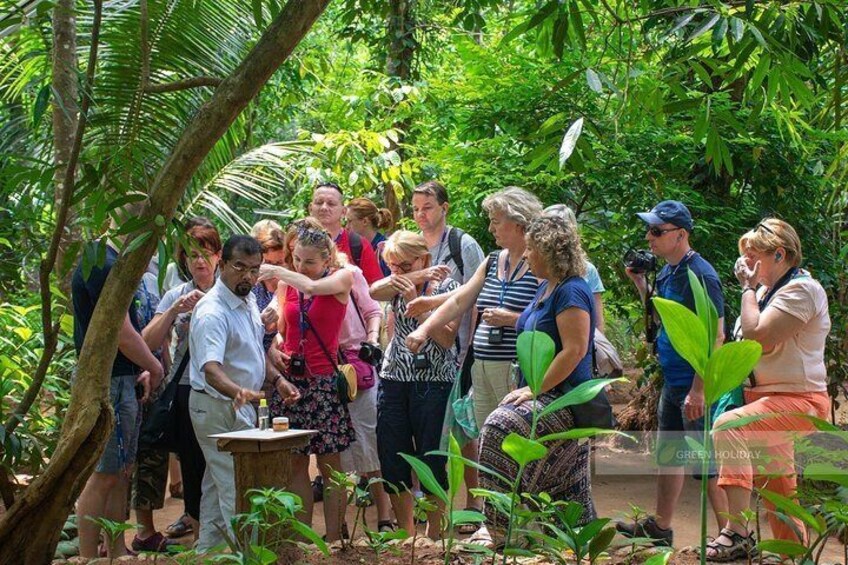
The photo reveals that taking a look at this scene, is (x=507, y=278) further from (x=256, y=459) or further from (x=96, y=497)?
(x=96, y=497)

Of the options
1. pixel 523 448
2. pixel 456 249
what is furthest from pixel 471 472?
pixel 523 448

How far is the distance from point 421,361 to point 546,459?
46.9 inches

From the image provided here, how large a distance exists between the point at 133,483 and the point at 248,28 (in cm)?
237

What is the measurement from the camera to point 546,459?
4082 millimetres

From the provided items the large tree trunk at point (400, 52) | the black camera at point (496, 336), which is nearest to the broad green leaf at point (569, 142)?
the black camera at point (496, 336)

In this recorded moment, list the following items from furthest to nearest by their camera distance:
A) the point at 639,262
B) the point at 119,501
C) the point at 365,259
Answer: the point at 365,259 < the point at 639,262 < the point at 119,501

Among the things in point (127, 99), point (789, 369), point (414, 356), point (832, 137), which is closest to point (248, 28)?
point (127, 99)

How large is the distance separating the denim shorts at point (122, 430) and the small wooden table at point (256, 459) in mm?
1043

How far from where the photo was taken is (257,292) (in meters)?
5.93

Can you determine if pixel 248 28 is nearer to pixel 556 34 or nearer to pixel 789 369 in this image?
pixel 556 34

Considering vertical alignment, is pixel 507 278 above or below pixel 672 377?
above

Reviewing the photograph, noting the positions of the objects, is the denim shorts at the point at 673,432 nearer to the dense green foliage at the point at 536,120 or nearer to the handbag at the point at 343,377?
the dense green foliage at the point at 536,120

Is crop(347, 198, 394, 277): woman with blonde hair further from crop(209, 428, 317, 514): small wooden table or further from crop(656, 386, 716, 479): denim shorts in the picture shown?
crop(209, 428, 317, 514): small wooden table

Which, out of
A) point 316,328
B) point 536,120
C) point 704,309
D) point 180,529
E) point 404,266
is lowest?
point 180,529
